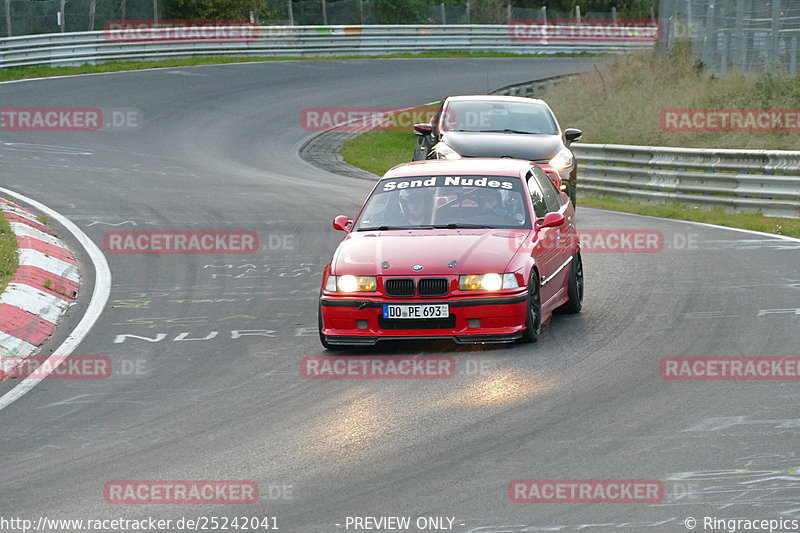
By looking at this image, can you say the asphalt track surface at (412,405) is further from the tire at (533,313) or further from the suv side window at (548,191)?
the suv side window at (548,191)

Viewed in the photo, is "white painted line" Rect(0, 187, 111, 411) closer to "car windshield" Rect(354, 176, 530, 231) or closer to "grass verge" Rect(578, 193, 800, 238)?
"car windshield" Rect(354, 176, 530, 231)

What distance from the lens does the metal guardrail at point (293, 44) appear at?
123 feet

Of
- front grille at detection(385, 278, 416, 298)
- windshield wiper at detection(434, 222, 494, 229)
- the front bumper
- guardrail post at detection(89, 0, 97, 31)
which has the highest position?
guardrail post at detection(89, 0, 97, 31)

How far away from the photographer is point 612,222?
18.0 meters

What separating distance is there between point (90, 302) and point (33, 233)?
10.5ft

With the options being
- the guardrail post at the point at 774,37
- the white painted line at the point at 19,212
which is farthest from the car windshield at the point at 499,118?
the guardrail post at the point at 774,37

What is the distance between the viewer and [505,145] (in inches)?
682

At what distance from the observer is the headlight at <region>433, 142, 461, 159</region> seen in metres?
17.4

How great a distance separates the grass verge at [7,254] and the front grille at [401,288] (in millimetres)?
4157

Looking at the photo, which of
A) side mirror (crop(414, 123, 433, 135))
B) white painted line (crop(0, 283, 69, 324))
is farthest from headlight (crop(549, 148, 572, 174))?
white painted line (crop(0, 283, 69, 324))

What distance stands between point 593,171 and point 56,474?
17908 mm

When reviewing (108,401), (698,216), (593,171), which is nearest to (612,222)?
(698,216)

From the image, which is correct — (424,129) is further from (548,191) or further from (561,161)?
(548,191)

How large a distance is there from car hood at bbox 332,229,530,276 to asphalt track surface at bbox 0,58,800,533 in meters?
0.67
